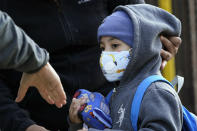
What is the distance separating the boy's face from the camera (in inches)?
106

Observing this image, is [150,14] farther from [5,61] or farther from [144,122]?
[5,61]

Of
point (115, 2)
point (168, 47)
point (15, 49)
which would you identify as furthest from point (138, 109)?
point (115, 2)

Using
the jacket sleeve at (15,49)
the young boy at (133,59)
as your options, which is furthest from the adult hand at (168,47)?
the jacket sleeve at (15,49)

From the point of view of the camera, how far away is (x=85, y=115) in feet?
8.78

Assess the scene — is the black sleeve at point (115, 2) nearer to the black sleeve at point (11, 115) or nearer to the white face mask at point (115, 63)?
the white face mask at point (115, 63)

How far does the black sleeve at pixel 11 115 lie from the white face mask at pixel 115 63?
572 millimetres

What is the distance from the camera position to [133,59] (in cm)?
261

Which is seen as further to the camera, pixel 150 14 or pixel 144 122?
pixel 150 14

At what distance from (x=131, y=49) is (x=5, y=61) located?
870 millimetres

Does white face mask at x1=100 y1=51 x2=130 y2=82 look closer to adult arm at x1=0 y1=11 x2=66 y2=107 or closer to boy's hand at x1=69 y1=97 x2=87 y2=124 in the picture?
boy's hand at x1=69 y1=97 x2=87 y2=124

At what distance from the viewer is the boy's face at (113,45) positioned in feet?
8.87

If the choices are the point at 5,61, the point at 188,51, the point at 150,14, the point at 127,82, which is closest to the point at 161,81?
the point at 127,82

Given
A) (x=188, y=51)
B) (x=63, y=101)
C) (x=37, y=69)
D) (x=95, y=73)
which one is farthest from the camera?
(x=188, y=51)

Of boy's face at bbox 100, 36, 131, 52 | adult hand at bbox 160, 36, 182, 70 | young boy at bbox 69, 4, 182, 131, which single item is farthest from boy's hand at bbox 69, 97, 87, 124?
adult hand at bbox 160, 36, 182, 70
